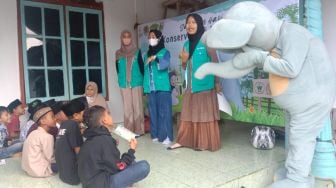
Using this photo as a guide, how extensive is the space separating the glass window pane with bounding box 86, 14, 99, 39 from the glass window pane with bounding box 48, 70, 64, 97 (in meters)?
0.77

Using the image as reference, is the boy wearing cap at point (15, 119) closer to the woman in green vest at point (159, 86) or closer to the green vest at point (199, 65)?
the woman in green vest at point (159, 86)

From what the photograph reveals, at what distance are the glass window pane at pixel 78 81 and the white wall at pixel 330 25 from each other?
341cm

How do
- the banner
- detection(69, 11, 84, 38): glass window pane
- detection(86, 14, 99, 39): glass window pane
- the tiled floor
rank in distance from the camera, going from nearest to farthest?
the tiled floor → the banner → detection(69, 11, 84, 38): glass window pane → detection(86, 14, 99, 39): glass window pane

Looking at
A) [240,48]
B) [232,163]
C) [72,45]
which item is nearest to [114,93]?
[72,45]

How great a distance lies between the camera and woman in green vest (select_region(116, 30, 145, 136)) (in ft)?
13.1

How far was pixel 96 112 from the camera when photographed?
6.84ft

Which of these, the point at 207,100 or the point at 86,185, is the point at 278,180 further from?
the point at 86,185

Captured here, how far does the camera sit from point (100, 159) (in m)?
2.01

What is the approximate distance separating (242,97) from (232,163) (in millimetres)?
854

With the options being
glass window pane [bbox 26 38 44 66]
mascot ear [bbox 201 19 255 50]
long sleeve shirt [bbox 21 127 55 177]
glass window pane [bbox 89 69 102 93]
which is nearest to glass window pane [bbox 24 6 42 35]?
glass window pane [bbox 26 38 44 66]

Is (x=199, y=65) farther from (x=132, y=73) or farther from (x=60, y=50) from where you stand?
(x=60, y=50)

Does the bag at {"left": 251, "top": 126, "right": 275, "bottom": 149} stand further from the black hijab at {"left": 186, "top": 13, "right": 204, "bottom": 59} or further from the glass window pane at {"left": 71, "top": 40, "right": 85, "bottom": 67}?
the glass window pane at {"left": 71, "top": 40, "right": 85, "bottom": 67}

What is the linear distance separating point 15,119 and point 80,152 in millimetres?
2310

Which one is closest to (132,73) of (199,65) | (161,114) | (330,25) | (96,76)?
(161,114)
